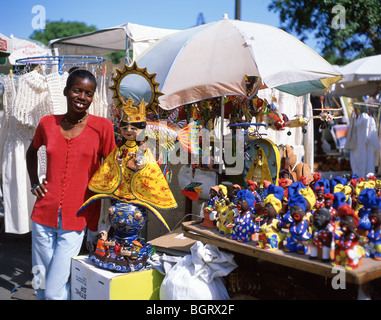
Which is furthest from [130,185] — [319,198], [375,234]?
[375,234]

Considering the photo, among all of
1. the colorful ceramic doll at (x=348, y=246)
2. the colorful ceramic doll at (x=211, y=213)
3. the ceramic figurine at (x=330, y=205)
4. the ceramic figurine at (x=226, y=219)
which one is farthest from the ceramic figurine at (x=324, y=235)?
the colorful ceramic doll at (x=211, y=213)

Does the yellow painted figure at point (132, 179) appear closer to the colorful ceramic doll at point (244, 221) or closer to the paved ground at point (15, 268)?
the colorful ceramic doll at point (244, 221)

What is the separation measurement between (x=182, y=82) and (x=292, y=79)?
0.91 m

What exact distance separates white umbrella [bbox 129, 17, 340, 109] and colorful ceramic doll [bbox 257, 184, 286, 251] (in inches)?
41.1

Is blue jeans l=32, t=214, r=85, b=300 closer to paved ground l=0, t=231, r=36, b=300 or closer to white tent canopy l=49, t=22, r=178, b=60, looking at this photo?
paved ground l=0, t=231, r=36, b=300

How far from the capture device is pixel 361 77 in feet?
18.8

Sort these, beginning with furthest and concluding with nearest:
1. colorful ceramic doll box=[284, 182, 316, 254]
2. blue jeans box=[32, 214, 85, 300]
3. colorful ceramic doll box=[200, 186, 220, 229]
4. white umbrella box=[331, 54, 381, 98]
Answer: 1. white umbrella box=[331, 54, 381, 98]
2. colorful ceramic doll box=[200, 186, 220, 229]
3. blue jeans box=[32, 214, 85, 300]
4. colorful ceramic doll box=[284, 182, 316, 254]

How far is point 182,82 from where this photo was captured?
3359 millimetres

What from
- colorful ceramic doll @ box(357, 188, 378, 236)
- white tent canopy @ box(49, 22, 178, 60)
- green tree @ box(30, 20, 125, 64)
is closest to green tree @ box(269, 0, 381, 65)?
white tent canopy @ box(49, 22, 178, 60)

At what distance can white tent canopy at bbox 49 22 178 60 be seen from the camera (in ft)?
16.7

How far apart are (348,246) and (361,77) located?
174 inches

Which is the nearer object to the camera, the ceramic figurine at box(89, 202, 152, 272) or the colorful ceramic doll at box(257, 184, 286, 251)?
the colorful ceramic doll at box(257, 184, 286, 251)
